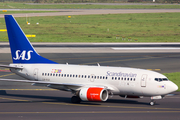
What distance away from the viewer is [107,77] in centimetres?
3438

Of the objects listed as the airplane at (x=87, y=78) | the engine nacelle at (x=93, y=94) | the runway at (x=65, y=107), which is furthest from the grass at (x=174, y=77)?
the engine nacelle at (x=93, y=94)

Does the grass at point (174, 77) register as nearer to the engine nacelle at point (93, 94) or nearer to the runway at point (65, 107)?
the runway at point (65, 107)

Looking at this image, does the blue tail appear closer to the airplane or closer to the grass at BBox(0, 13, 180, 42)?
the airplane

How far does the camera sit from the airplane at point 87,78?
1294 inches

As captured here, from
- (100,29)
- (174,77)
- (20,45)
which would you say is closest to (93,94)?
→ (20,45)

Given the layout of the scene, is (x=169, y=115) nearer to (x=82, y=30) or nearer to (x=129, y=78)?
(x=129, y=78)

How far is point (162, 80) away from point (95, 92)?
6.86 meters

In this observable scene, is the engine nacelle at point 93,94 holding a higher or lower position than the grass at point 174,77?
lower

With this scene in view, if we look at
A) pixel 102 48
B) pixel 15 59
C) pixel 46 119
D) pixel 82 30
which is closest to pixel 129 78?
pixel 46 119

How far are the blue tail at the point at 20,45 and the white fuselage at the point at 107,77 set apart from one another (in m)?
0.98

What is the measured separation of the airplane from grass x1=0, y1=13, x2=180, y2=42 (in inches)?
2187

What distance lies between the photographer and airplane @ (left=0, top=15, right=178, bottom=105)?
32.9 meters

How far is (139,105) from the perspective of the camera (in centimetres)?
3400

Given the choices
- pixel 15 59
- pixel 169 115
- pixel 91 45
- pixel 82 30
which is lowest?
pixel 169 115
